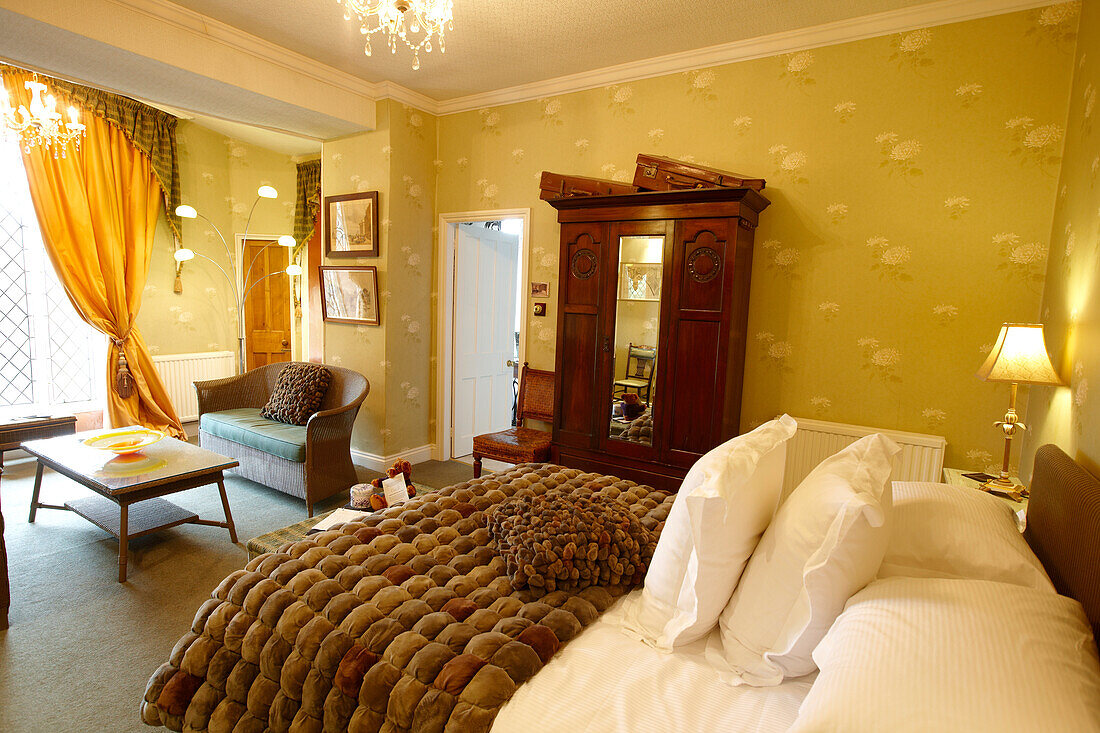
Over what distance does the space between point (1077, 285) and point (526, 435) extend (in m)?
2.98

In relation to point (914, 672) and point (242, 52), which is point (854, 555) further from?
point (242, 52)

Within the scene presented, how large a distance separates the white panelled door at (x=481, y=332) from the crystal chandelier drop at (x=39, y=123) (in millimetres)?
2909

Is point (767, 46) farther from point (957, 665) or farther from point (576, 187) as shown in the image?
point (957, 665)

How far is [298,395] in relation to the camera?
13.6ft

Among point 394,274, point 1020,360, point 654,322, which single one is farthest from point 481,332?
point 1020,360

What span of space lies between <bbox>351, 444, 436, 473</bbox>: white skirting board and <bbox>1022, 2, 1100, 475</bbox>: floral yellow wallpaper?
12.9 feet

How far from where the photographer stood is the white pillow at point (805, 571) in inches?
42.3

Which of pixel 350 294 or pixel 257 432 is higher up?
pixel 350 294

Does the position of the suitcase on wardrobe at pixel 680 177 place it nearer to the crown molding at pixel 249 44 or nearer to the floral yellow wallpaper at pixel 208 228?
the crown molding at pixel 249 44

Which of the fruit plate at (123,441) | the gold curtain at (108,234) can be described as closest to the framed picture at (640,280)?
the fruit plate at (123,441)

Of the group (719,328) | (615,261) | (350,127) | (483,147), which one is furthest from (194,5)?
(719,328)

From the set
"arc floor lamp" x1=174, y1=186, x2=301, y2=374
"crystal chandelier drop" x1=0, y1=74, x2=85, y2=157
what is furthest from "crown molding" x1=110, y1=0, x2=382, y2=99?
"arc floor lamp" x1=174, y1=186, x2=301, y2=374

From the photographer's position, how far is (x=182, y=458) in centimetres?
320

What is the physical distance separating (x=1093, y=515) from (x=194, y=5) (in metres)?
4.40
